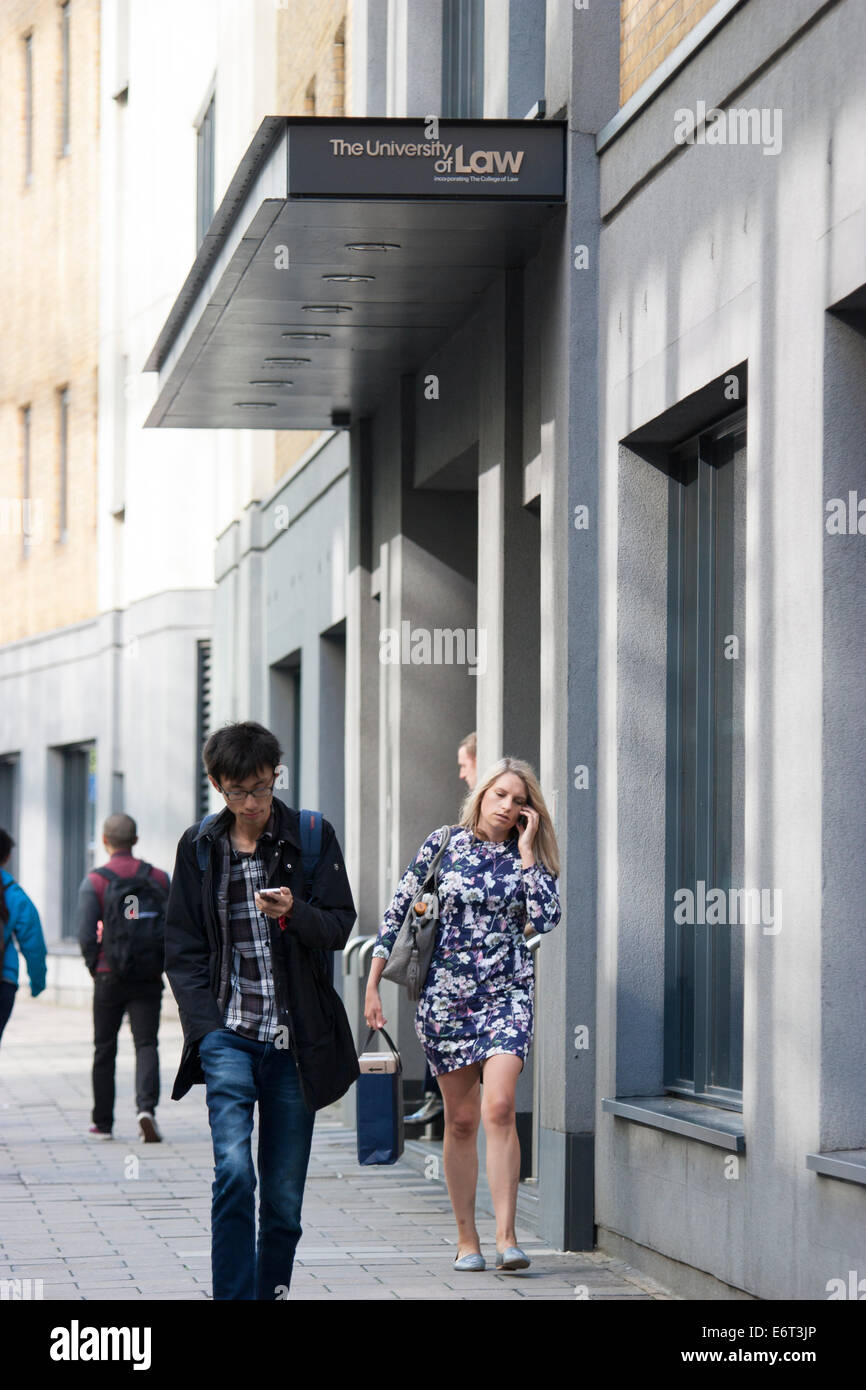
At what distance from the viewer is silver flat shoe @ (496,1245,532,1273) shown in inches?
309

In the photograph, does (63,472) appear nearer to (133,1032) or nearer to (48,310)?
(48,310)

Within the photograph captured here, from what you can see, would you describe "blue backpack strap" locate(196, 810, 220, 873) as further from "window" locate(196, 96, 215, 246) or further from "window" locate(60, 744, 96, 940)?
"window" locate(60, 744, 96, 940)

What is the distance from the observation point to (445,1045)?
26.0 feet

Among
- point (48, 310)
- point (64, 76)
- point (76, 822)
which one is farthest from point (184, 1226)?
point (64, 76)

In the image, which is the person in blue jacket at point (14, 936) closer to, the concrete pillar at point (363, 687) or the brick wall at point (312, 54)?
the concrete pillar at point (363, 687)

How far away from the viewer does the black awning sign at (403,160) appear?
863cm

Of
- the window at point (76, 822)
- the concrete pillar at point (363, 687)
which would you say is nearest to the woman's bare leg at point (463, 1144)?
the concrete pillar at point (363, 687)

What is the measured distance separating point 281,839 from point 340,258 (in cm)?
433

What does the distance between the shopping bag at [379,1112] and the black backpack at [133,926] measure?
5333 mm

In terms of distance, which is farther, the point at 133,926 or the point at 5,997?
the point at 133,926

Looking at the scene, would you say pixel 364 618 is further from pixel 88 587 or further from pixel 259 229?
pixel 88 587

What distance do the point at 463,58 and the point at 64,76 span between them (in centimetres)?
1853

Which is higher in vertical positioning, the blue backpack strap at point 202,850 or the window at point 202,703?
the window at point 202,703

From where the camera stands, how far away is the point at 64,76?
29219 millimetres
